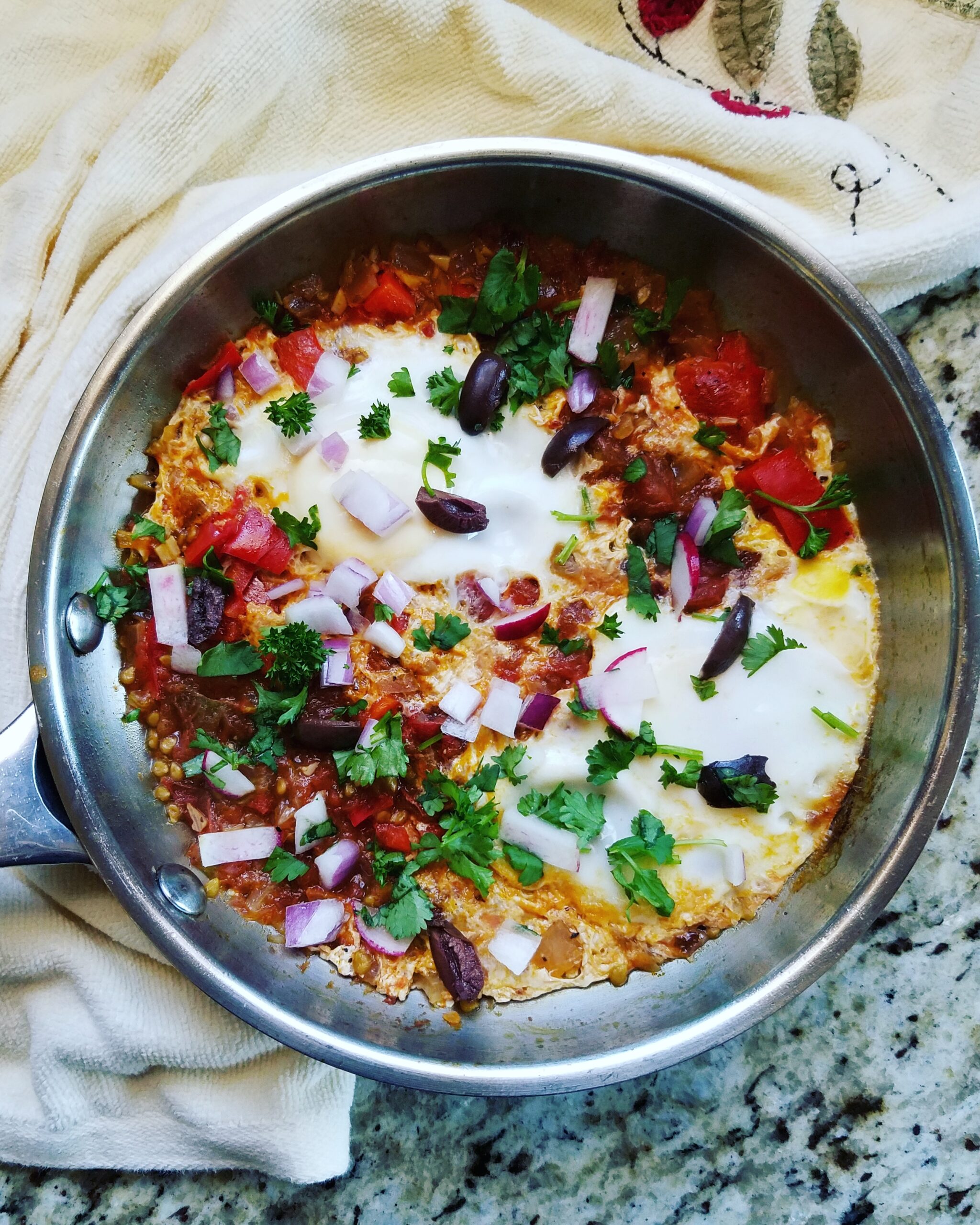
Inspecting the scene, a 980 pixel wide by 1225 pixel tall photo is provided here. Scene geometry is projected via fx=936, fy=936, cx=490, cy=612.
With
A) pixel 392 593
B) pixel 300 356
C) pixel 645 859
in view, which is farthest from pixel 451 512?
pixel 645 859

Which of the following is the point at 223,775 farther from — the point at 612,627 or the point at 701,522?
the point at 701,522

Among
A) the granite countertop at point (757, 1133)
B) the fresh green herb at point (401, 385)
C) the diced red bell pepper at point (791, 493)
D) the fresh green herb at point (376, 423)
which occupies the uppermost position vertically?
the diced red bell pepper at point (791, 493)

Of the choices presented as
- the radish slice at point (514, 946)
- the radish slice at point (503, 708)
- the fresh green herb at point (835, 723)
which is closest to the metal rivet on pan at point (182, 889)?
the radish slice at point (514, 946)

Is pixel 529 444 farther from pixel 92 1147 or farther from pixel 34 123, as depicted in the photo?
pixel 92 1147

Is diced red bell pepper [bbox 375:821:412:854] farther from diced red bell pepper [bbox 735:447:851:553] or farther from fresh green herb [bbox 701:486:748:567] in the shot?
diced red bell pepper [bbox 735:447:851:553]

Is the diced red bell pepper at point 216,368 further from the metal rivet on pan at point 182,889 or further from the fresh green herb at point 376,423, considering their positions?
the metal rivet on pan at point 182,889

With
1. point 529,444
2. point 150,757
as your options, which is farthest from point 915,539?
point 150,757
